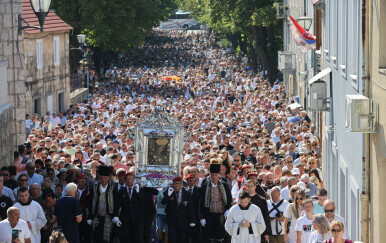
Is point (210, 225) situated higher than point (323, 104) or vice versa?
point (323, 104)

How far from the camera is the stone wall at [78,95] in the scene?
167 ft

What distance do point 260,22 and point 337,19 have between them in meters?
34.9

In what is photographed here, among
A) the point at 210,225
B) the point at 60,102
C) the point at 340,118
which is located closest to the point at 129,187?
the point at 210,225

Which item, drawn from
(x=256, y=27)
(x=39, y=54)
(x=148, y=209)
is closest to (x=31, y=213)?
(x=148, y=209)

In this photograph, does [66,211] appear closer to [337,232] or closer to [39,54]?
[337,232]

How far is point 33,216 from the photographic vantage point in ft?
A: 45.8

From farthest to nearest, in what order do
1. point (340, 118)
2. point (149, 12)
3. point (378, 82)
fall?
point (149, 12) < point (340, 118) < point (378, 82)

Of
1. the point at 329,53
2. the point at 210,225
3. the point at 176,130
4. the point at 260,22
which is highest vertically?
the point at 260,22

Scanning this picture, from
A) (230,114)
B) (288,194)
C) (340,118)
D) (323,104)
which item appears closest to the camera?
(288,194)

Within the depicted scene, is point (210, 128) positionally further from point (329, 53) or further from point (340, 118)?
point (340, 118)

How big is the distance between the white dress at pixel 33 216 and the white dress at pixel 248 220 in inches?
110

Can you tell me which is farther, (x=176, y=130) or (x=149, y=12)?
(x=149, y=12)

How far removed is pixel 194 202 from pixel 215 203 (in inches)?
14.7

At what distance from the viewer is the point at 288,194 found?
1548cm
